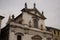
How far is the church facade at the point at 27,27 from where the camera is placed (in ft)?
105

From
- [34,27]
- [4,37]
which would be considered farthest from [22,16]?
[4,37]

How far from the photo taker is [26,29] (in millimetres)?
34031

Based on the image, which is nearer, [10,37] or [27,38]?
[10,37]

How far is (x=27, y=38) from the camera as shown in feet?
111

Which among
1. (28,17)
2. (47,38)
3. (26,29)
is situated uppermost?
(28,17)

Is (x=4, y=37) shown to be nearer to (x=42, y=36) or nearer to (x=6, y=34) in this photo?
(x=6, y=34)

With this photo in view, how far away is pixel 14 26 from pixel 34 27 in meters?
5.46

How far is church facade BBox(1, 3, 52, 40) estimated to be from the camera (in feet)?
105

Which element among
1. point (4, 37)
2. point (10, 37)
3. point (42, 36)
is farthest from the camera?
point (42, 36)

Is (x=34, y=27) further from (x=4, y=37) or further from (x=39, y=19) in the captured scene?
(x=4, y=37)

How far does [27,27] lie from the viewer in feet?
112

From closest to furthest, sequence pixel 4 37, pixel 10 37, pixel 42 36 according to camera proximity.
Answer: pixel 10 37 → pixel 4 37 → pixel 42 36

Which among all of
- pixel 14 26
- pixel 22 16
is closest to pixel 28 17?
pixel 22 16

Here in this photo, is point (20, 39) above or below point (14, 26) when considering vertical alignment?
below
